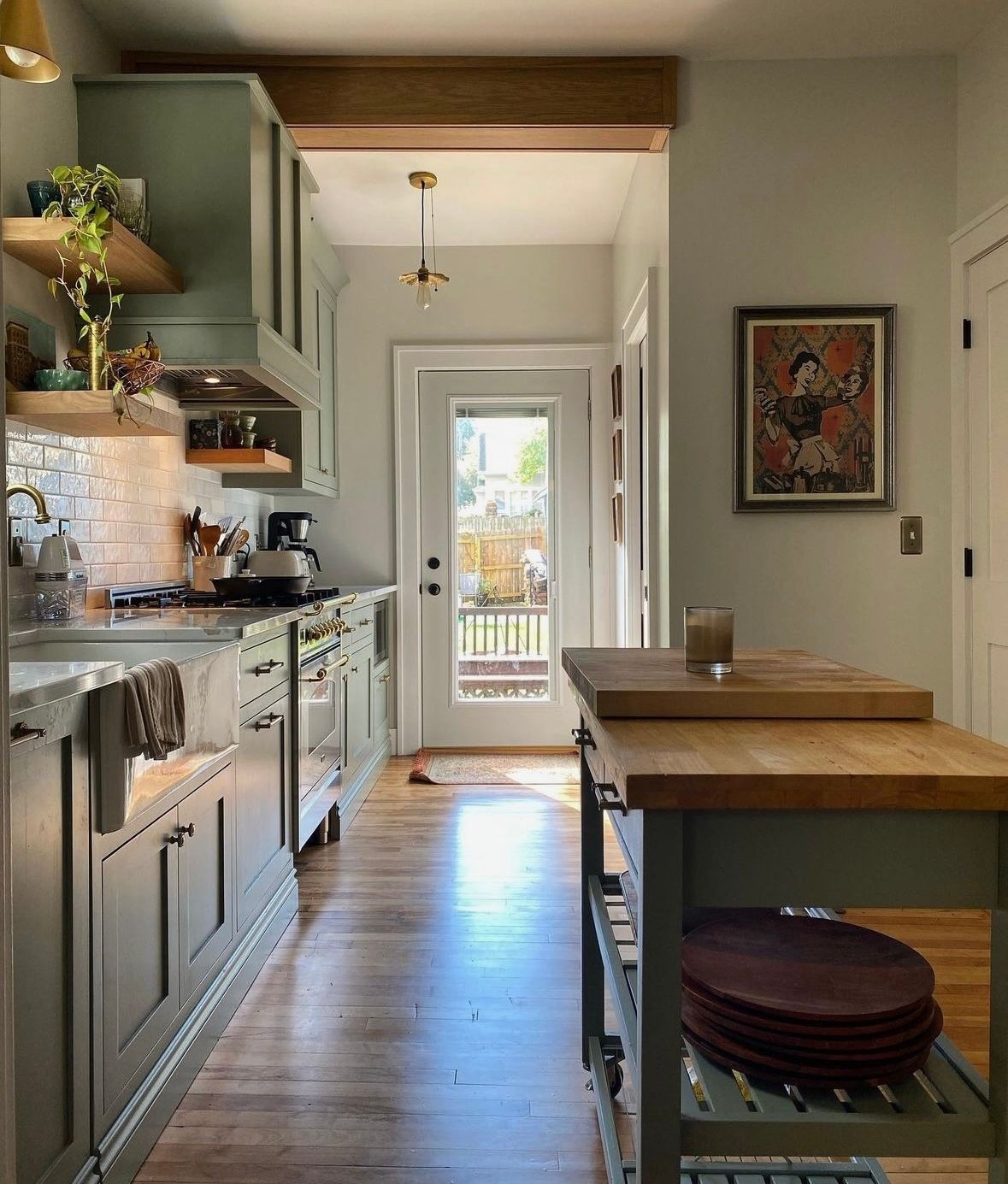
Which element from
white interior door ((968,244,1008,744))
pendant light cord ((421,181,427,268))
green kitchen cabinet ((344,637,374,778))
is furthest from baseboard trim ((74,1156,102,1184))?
pendant light cord ((421,181,427,268))

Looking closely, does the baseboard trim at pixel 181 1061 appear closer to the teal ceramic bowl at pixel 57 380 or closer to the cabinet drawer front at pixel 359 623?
the cabinet drawer front at pixel 359 623

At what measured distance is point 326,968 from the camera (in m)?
2.42

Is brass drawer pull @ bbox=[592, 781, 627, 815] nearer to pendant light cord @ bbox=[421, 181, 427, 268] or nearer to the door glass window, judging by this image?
pendant light cord @ bbox=[421, 181, 427, 268]

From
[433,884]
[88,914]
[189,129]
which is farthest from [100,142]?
[433,884]

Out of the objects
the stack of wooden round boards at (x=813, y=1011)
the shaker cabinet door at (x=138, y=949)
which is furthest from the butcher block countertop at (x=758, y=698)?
the shaker cabinet door at (x=138, y=949)

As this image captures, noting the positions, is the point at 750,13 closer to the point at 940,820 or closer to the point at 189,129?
the point at 189,129

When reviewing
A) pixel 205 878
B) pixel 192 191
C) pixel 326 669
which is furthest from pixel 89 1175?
pixel 192 191

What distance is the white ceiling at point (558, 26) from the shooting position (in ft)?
9.09

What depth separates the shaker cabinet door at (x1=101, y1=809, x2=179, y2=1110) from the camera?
5.02 feet

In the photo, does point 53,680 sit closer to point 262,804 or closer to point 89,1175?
point 89,1175

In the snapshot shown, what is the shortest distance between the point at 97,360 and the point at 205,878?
1376 mm

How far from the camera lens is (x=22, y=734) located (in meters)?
1.27

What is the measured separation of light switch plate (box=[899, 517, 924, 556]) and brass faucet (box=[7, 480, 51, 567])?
271 cm

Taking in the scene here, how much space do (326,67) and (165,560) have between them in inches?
72.3
